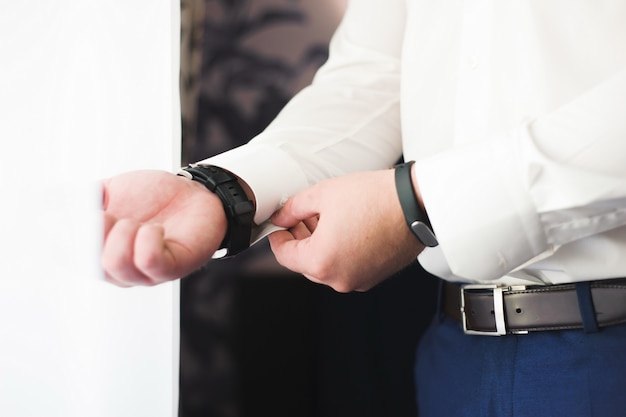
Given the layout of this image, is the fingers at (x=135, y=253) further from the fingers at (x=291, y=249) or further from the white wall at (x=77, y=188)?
the fingers at (x=291, y=249)

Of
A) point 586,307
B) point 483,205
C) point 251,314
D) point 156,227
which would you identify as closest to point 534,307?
point 586,307

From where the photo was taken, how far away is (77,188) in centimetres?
77

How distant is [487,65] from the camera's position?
86 cm

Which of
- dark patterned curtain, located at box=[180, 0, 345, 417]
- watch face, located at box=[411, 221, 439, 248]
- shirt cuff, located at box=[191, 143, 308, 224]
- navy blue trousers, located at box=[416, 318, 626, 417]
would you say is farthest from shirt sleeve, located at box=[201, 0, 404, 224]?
dark patterned curtain, located at box=[180, 0, 345, 417]

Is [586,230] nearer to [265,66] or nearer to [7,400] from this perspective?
[7,400]

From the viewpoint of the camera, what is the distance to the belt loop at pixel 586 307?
82cm

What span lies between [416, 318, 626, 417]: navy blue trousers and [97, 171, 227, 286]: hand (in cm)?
45

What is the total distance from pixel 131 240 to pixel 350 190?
0.26m

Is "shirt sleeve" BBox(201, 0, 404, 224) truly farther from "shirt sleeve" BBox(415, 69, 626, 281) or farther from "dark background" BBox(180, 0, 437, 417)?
"dark background" BBox(180, 0, 437, 417)

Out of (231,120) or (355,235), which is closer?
(355,235)

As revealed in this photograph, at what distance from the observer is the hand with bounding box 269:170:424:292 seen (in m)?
0.73

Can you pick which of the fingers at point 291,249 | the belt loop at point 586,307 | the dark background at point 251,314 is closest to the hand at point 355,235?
the fingers at point 291,249

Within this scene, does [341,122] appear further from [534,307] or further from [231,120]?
[231,120]

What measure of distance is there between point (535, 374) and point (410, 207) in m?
0.33
